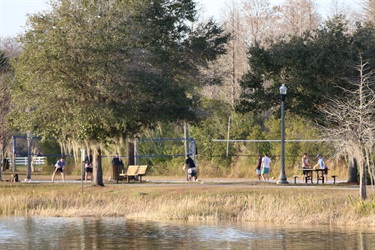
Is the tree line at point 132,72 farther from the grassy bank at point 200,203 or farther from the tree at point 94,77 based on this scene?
the grassy bank at point 200,203

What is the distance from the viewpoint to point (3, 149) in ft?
191

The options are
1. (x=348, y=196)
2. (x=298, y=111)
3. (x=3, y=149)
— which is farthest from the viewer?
(x=3, y=149)

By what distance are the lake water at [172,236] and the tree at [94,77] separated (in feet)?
30.6

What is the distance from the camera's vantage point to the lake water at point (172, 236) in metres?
29.5

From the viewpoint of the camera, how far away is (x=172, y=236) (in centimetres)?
3206

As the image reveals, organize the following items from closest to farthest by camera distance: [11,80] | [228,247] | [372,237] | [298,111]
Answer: [228,247]
[372,237]
[298,111]
[11,80]

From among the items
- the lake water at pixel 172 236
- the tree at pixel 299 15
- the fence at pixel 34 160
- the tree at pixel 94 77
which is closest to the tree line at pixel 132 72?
the tree at pixel 94 77

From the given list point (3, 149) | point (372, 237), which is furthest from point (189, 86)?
point (372, 237)

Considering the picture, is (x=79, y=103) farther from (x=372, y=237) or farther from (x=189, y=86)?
(x=372, y=237)

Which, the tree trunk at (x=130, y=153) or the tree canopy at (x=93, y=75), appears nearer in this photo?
the tree canopy at (x=93, y=75)

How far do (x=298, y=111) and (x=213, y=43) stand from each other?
8.05 m

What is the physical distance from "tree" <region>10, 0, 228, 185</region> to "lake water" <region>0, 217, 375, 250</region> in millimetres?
9335

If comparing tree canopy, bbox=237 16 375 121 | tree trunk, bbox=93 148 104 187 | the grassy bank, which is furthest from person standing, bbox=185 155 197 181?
tree trunk, bbox=93 148 104 187

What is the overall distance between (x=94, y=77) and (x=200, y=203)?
31.1ft
